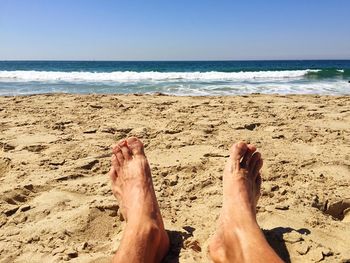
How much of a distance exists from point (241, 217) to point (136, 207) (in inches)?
19.0

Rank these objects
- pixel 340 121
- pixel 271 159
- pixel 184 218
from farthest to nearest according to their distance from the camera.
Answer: pixel 340 121 → pixel 271 159 → pixel 184 218

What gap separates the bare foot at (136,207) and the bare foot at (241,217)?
0.24 metres

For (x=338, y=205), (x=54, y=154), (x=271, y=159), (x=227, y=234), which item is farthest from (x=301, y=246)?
(x=54, y=154)

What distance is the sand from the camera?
161cm

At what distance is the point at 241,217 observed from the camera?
160cm

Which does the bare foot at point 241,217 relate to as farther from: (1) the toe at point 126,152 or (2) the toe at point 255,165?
(1) the toe at point 126,152

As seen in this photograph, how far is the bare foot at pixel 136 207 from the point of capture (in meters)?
1.42

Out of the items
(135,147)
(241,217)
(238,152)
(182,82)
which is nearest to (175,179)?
(135,147)

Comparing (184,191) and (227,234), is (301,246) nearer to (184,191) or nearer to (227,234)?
(227,234)

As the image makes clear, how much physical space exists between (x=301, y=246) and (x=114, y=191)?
38.9 inches

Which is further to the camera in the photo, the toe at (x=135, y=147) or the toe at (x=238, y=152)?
the toe at (x=135, y=147)

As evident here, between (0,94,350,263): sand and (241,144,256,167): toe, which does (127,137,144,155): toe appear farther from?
(241,144,256,167): toe

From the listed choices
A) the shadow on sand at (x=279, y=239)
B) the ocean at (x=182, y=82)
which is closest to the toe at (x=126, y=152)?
the shadow on sand at (x=279, y=239)

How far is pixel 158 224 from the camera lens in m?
1.60
